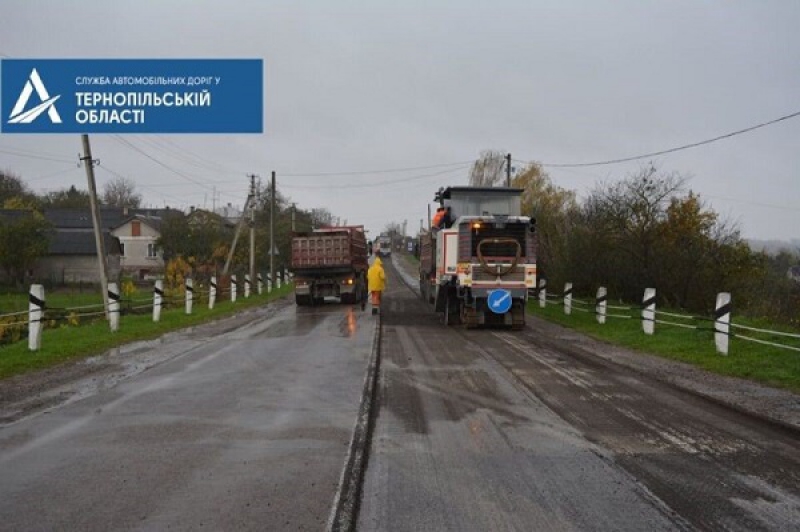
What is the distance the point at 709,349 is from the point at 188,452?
1070 centimetres

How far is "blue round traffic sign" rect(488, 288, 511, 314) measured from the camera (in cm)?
1811

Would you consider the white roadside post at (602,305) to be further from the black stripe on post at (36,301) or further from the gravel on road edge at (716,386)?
the black stripe on post at (36,301)

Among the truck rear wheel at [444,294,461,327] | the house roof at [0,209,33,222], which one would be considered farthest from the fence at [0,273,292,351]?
the house roof at [0,209,33,222]

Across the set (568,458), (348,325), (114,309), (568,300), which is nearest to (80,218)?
(114,309)

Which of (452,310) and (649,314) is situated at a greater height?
(649,314)

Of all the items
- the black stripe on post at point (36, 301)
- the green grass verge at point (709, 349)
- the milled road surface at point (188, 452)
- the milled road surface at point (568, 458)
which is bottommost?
the milled road surface at point (188, 452)

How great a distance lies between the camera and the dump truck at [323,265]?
94.6 feet

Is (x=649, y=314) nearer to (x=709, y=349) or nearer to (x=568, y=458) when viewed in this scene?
(x=709, y=349)

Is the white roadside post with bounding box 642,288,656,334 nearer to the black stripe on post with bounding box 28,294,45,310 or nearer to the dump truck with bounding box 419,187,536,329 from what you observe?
the dump truck with bounding box 419,187,536,329

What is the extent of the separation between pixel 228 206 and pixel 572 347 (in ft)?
405

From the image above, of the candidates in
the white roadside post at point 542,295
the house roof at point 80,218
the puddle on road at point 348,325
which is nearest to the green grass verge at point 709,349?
the puddle on road at point 348,325

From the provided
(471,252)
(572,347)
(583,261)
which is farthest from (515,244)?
(583,261)

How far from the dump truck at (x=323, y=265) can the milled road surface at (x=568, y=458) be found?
719 inches

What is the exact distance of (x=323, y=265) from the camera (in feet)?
94.4
